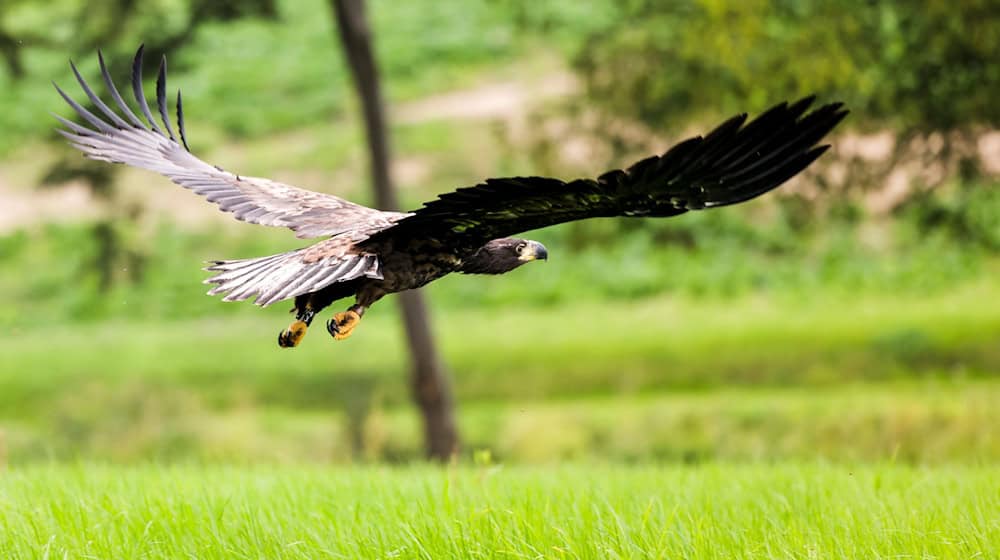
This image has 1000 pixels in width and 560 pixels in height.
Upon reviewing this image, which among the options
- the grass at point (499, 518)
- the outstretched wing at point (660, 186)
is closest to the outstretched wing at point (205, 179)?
the outstretched wing at point (660, 186)

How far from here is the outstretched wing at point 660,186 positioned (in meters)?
3.54

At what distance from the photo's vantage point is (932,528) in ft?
16.2

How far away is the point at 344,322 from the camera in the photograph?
3914mm

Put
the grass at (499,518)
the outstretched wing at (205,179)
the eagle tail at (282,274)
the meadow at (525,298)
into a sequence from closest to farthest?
the eagle tail at (282,274) < the outstretched wing at (205,179) < the grass at (499,518) < the meadow at (525,298)

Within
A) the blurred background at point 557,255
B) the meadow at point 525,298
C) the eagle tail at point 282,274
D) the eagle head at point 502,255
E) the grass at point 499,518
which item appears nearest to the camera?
the eagle tail at point 282,274

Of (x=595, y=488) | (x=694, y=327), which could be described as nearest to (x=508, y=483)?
(x=595, y=488)

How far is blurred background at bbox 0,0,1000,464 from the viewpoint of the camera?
12328 millimetres

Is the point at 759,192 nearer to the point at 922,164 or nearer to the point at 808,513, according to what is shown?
the point at 808,513

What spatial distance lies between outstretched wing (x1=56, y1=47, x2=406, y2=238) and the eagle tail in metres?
0.24

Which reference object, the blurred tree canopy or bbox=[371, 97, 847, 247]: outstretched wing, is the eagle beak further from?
the blurred tree canopy

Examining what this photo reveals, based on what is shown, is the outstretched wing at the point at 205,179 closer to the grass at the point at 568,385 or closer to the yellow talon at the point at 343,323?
the yellow talon at the point at 343,323

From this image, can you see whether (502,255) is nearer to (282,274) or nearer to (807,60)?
(282,274)

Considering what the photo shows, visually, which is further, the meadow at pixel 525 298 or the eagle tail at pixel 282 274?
the meadow at pixel 525 298

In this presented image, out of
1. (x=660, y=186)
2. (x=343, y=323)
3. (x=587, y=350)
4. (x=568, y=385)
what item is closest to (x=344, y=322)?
(x=343, y=323)
